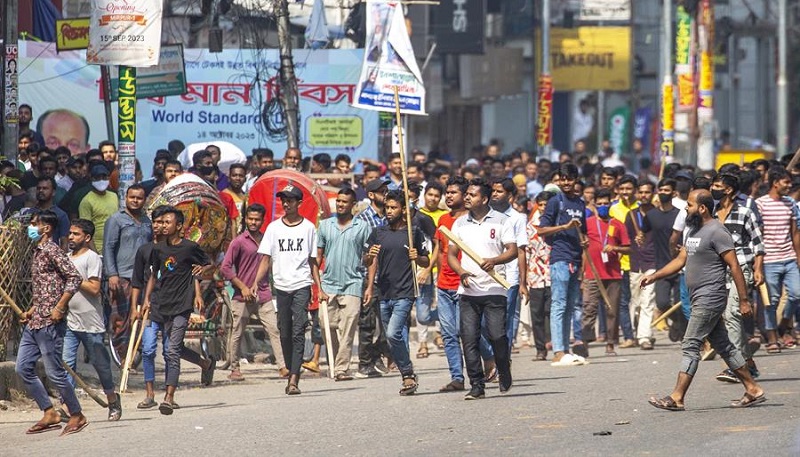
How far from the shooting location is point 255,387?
48.0 feet

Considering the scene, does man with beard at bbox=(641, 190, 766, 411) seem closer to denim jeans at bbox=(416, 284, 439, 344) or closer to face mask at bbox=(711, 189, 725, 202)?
face mask at bbox=(711, 189, 725, 202)

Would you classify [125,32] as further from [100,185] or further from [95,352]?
[95,352]

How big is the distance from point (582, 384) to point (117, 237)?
4239 millimetres

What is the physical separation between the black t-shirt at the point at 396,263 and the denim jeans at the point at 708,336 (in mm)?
3120

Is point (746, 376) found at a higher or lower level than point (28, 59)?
lower

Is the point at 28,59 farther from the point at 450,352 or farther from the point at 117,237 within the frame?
the point at 450,352

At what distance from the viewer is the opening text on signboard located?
2634 cm

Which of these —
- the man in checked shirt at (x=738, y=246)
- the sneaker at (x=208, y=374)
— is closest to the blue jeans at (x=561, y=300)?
the man in checked shirt at (x=738, y=246)

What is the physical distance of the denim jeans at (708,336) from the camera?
11.4 meters

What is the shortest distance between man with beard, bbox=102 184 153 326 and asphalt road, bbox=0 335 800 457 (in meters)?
1.01

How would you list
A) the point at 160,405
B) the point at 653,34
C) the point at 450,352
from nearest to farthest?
the point at 160,405, the point at 450,352, the point at 653,34

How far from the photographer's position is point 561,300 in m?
15.5

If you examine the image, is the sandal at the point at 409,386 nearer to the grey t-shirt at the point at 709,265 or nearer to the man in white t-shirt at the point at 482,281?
the man in white t-shirt at the point at 482,281

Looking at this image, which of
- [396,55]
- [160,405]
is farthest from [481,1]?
[160,405]
